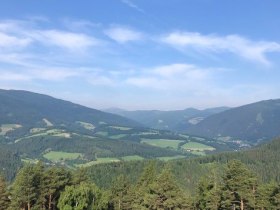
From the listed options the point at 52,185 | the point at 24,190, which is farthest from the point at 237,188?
the point at 24,190

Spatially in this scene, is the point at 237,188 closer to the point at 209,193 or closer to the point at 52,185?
the point at 209,193

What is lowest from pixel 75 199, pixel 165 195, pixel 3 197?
pixel 3 197

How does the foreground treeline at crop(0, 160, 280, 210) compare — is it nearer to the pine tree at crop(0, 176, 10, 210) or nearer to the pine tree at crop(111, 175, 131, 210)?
the pine tree at crop(0, 176, 10, 210)

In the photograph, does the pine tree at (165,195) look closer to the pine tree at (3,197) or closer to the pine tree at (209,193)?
the pine tree at (209,193)

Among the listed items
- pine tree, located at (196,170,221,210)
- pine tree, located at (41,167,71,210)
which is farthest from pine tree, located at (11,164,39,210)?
pine tree, located at (196,170,221,210)

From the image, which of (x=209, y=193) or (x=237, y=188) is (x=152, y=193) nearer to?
(x=209, y=193)

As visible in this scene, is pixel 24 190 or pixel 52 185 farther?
pixel 52 185

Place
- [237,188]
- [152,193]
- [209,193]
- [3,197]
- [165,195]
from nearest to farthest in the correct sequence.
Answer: [237,188] → [165,195] → [152,193] → [3,197] → [209,193]

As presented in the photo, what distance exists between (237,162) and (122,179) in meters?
41.0

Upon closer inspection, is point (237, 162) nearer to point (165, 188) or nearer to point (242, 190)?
point (242, 190)

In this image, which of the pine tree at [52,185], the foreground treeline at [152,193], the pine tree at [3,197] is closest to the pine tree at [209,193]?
the foreground treeline at [152,193]

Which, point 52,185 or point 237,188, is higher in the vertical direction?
point 237,188

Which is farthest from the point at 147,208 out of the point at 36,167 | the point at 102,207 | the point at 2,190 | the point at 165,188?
the point at 2,190

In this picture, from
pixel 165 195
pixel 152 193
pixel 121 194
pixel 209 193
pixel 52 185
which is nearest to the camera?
pixel 165 195
